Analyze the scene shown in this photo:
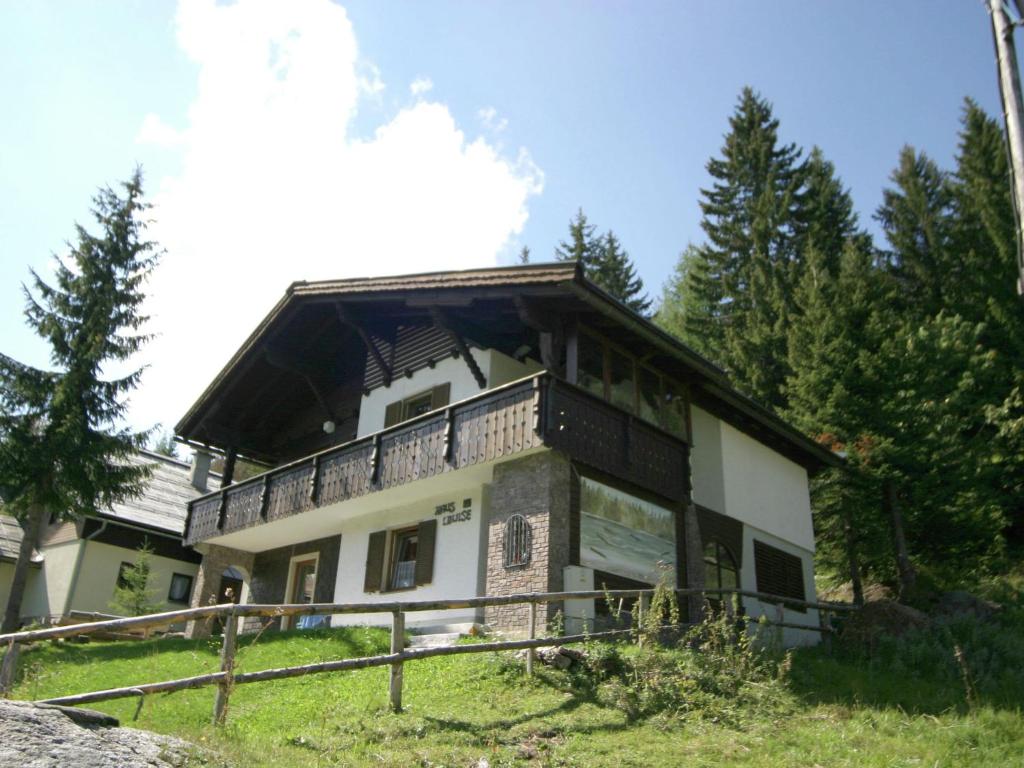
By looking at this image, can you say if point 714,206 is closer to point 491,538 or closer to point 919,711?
point 491,538

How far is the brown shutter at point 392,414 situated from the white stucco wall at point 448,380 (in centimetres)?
12

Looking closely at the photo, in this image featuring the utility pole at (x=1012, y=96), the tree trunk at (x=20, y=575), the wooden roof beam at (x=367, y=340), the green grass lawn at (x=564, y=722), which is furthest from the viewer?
the tree trunk at (x=20, y=575)

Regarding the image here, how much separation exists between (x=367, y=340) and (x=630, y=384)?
6542mm

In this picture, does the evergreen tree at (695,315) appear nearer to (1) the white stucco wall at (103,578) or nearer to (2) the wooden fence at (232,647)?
(1) the white stucco wall at (103,578)

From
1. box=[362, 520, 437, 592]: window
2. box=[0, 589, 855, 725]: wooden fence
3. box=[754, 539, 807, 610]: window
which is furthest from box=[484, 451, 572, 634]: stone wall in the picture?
box=[754, 539, 807, 610]: window

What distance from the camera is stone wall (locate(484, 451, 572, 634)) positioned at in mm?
14359

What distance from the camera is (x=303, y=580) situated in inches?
891

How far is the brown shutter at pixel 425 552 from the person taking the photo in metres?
17.6

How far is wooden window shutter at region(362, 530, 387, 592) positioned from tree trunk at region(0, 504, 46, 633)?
8.95 metres

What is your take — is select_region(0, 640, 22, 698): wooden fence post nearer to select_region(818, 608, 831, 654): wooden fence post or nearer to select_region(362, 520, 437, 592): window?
select_region(362, 520, 437, 592): window

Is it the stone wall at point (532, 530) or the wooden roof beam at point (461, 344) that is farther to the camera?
the wooden roof beam at point (461, 344)

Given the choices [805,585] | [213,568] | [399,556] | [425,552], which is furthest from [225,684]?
[805,585]

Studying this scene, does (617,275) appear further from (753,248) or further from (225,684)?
(225,684)

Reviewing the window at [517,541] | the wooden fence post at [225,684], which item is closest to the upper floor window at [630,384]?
the window at [517,541]
